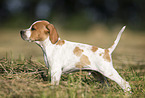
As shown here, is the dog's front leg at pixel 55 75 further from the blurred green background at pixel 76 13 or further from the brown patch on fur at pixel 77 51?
the blurred green background at pixel 76 13

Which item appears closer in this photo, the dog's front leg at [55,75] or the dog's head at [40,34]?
the dog's front leg at [55,75]

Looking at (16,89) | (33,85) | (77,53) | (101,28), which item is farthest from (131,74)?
(101,28)

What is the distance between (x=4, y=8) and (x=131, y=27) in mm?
19043

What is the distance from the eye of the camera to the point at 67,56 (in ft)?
Result: 12.0

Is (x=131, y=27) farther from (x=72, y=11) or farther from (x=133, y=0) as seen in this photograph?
(x=72, y=11)

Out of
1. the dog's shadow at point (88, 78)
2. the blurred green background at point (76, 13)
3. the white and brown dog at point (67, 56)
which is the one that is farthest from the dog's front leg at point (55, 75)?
the blurred green background at point (76, 13)

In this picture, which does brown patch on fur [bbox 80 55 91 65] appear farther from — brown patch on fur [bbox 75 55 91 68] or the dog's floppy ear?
the dog's floppy ear

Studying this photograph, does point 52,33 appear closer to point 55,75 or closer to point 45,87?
point 55,75

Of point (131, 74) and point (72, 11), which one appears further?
point (72, 11)

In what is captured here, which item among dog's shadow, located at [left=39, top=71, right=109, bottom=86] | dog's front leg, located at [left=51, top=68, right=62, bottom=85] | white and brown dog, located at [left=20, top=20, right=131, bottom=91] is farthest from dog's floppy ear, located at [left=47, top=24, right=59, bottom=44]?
dog's shadow, located at [left=39, top=71, right=109, bottom=86]

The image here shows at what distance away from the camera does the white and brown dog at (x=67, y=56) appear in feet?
11.7

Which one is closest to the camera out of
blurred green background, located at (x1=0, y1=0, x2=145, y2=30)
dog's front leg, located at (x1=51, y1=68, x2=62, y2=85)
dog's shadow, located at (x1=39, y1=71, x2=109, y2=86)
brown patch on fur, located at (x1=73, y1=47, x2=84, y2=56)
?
dog's front leg, located at (x1=51, y1=68, x2=62, y2=85)

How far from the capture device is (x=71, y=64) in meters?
3.62

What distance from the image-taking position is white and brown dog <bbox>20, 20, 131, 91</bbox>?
3.56 metres
